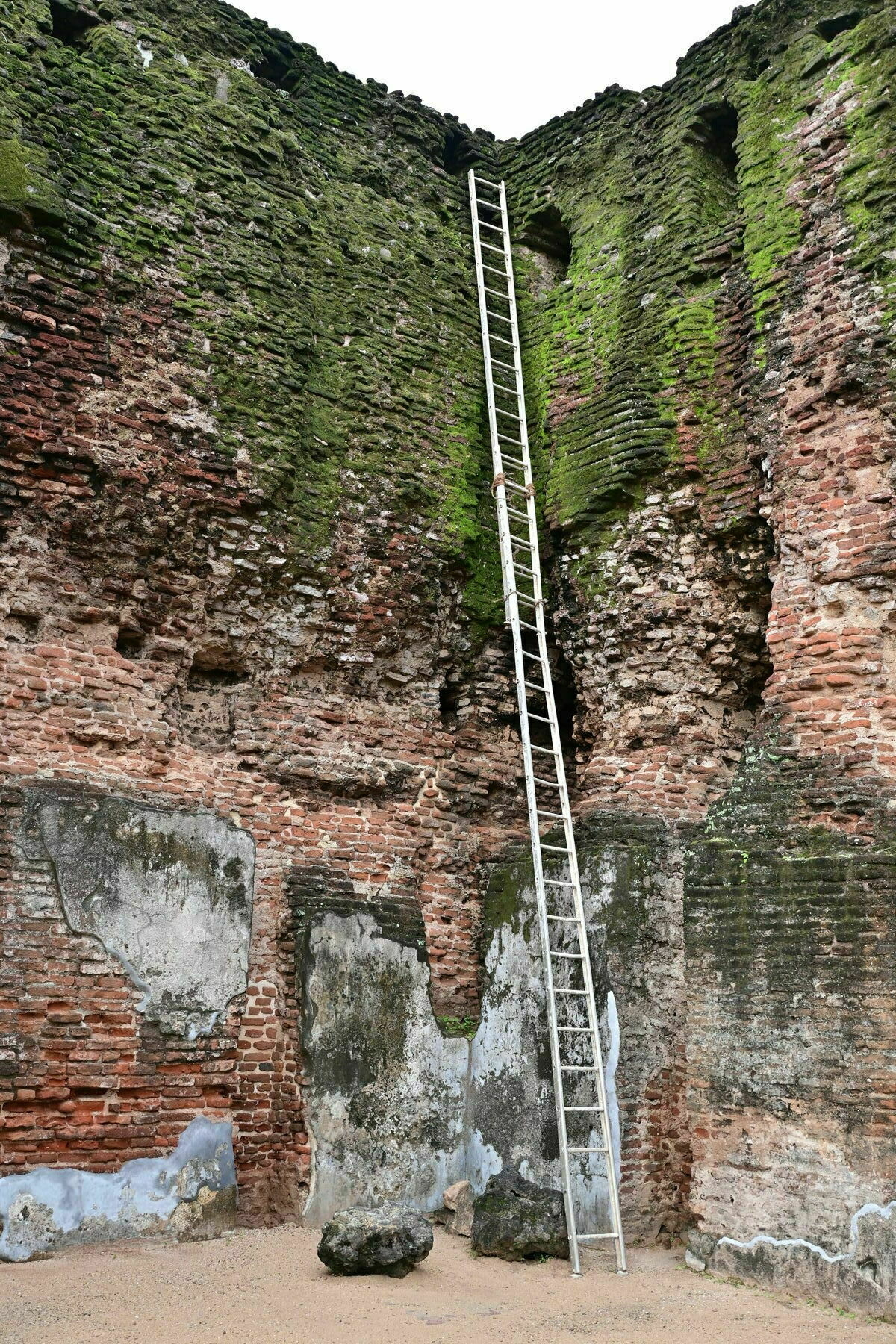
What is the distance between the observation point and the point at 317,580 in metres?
7.94

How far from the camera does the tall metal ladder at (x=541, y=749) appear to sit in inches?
261

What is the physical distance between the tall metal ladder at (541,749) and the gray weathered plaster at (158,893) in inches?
77.4

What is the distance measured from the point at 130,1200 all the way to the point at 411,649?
4.08 meters

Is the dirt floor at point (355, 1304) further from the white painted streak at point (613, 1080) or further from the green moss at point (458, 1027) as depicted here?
the green moss at point (458, 1027)

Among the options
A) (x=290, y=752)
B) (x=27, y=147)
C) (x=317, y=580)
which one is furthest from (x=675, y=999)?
(x=27, y=147)

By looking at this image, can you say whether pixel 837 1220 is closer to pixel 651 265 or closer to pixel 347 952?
pixel 347 952

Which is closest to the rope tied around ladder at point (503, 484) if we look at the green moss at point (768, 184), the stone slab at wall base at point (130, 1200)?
the green moss at point (768, 184)

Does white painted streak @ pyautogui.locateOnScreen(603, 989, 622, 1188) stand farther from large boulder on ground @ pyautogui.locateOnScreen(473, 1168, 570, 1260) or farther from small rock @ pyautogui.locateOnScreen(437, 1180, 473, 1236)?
small rock @ pyautogui.locateOnScreen(437, 1180, 473, 1236)

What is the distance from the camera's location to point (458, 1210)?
271 inches

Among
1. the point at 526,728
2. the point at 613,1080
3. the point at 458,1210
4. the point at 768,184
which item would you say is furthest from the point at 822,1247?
the point at 768,184

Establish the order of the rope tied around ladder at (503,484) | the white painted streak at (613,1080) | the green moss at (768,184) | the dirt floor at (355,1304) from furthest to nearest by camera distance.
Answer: the rope tied around ladder at (503,484) < the green moss at (768,184) < the white painted streak at (613,1080) < the dirt floor at (355,1304)

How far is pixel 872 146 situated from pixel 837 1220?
6642 mm

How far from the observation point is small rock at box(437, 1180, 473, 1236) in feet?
22.3

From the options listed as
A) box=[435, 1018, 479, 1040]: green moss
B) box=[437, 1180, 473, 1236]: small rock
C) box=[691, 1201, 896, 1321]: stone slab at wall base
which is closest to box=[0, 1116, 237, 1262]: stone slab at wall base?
box=[437, 1180, 473, 1236]: small rock
